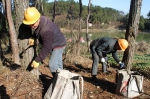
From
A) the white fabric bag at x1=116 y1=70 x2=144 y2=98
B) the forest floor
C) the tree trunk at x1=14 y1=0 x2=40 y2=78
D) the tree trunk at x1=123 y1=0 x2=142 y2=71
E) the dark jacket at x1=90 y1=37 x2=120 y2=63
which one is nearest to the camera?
the forest floor

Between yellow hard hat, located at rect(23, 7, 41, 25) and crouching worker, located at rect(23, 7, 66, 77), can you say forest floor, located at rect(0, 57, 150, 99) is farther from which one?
yellow hard hat, located at rect(23, 7, 41, 25)

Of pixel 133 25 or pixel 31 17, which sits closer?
pixel 31 17

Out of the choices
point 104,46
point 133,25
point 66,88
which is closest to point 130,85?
point 104,46

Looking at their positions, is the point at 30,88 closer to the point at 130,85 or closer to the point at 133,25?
the point at 130,85

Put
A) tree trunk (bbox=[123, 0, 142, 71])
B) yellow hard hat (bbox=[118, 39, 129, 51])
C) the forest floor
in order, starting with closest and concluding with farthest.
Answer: the forest floor, yellow hard hat (bbox=[118, 39, 129, 51]), tree trunk (bbox=[123, 0, 142, 71])

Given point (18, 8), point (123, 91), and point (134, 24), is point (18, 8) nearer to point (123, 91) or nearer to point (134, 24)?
point (123, 91)

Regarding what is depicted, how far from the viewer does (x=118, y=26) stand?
66625 millimetres

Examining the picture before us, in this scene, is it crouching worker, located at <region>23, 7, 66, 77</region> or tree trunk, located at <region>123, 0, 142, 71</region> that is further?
tree trunk, located at <region>123, 0, 142, 71</region>

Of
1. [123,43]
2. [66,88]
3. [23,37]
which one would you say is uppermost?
[23,37]

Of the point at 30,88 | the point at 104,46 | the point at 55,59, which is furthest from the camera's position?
the point at 104,46

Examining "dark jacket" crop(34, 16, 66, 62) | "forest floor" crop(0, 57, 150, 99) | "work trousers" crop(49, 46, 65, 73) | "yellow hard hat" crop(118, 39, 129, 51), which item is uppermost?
"dark jacket" crop(34, 16, 66, 62)

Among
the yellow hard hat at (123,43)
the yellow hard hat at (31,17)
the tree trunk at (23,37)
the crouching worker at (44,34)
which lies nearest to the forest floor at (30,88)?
the tree trunk at (23,37)

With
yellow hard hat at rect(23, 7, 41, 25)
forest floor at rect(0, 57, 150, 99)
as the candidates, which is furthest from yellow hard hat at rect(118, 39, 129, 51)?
yellow hard hat at rect(23, 7, 41, 25)

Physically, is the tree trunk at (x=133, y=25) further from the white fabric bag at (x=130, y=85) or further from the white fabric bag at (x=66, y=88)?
the white fabric bag at (x=66, y=88)
